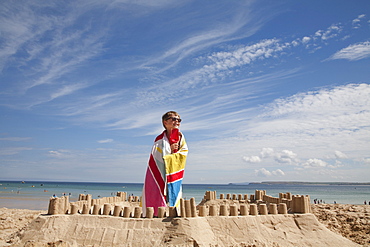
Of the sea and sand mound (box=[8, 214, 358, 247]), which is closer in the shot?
sand mound (box=[8, 214, 358, 247])

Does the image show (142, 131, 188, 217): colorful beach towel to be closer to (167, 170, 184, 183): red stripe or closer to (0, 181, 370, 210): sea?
(167, 170, 184, 183): red stripe

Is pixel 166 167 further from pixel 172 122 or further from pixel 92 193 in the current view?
pixel 92 193

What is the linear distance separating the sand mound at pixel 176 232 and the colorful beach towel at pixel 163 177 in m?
1.04

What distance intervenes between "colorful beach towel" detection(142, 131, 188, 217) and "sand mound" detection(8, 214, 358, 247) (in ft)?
3.41

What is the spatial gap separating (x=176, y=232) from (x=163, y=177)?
6.07 ft

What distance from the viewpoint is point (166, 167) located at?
782cm

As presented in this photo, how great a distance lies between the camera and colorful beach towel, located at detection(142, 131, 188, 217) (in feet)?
25.3

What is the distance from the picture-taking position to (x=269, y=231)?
6805 mm

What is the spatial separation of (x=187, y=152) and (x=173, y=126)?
0.89 metres

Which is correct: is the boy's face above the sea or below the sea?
above

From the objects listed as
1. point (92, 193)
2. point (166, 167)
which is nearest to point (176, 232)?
point (166, 167)

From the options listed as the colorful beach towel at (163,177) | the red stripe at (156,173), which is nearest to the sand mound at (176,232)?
the colorful beach towel at (163,177)

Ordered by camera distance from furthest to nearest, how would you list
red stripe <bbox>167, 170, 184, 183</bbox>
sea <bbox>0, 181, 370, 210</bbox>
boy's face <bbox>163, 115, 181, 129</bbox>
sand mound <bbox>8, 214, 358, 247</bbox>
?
sea <bbox>0, 181, 370, 210</bbox>
boy's face <bbox>163, 115, 181, 129</bbox>
red stripe <bbox>167, 170, 184, 183</bbox>
sand mound <bbox>8, 214, 358, 247</bbox>

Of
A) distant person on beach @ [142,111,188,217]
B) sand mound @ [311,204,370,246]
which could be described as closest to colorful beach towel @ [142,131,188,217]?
distant person on beach @ [142,111,188,217]
